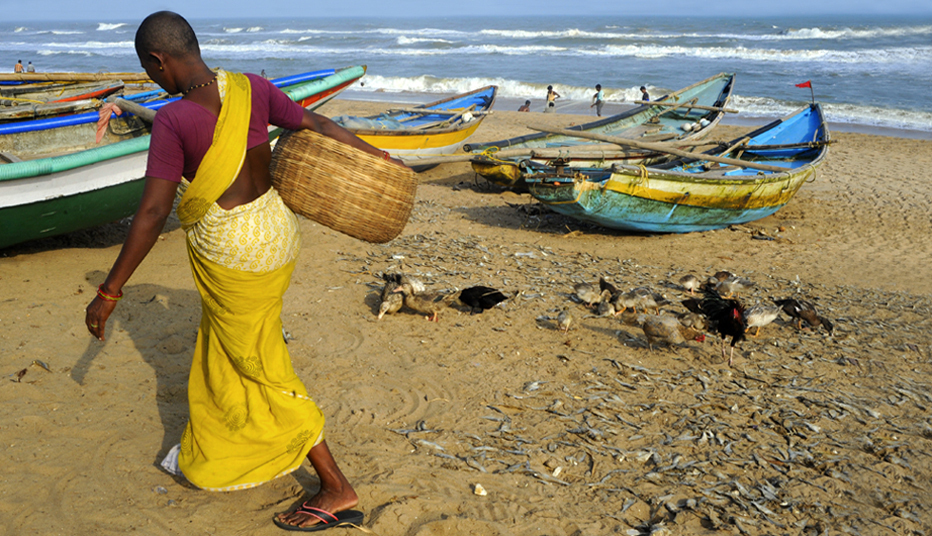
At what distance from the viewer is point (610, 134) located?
11914mm

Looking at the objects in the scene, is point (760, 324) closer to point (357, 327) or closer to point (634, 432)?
point (634, 432)

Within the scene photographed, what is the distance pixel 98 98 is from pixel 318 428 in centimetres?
696

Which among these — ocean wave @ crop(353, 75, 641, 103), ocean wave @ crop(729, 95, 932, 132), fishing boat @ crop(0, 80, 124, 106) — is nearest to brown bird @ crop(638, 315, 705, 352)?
fishing boat @ crop(0, 80, 124, 106)

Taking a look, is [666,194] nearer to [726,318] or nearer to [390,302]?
[726,318]

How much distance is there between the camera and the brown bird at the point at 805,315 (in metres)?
5.29

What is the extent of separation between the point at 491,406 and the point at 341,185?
74.1 inches

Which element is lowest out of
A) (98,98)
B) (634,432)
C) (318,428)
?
(634,432)

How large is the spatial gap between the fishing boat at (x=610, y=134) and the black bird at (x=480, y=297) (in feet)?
11.1

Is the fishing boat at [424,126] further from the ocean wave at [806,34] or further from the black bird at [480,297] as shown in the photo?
the ocean wave at [806,34]

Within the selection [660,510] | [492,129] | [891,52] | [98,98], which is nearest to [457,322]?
[660,510]

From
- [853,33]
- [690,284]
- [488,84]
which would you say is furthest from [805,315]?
[853,33]

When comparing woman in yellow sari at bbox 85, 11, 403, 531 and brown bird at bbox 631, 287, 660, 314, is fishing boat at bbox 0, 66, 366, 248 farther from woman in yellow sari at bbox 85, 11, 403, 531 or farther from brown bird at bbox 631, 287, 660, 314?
brown bird at bbox 631, 287, 660, 314

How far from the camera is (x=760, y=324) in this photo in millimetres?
5125

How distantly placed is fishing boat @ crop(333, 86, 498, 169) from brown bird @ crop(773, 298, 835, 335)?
268 inches
